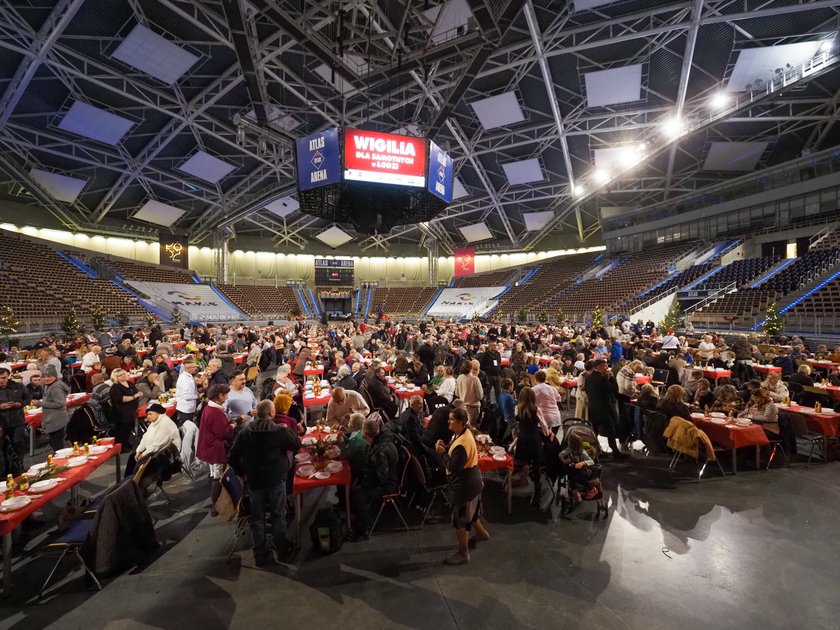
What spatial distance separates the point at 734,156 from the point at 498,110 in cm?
1593

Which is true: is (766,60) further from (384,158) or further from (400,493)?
(400,493)

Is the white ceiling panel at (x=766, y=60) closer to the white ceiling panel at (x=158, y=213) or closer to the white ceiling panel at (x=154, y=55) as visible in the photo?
the white ceiling panel at (x=154, y=55)

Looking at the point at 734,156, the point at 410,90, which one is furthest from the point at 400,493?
the point at 734,156

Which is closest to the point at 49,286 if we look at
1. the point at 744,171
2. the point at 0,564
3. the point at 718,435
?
the point at 0,564

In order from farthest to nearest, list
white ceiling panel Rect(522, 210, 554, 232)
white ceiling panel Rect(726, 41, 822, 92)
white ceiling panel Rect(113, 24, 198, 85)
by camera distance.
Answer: white ceiling panel Rect(522, 210, 554, 232)
white ceiling panel Rect(726, 41, 822, 92)
white ceiling panel Rect(113, 24, 198, 85)

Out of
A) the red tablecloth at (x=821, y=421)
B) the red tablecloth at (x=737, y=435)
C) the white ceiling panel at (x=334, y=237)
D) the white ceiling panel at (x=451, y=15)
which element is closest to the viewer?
the red tablecloth at (x=737, y=435)

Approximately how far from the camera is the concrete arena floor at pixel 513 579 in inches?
124

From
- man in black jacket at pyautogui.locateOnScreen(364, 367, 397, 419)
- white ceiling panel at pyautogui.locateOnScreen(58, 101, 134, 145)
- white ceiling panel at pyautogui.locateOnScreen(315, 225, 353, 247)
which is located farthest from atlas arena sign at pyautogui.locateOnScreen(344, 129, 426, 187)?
white ceiling panel at pyautogui.locateOnScreen(315, 225, 353, 247)

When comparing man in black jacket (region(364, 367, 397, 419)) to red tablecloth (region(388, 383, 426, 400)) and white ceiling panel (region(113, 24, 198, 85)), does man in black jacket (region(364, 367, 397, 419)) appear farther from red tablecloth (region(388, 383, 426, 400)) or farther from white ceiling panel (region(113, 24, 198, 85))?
white ceiling panel (region(113, 24, 198, 85))

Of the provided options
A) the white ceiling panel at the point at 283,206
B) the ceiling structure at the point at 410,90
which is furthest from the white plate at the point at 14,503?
the white ceiling panel at the point at 283,206

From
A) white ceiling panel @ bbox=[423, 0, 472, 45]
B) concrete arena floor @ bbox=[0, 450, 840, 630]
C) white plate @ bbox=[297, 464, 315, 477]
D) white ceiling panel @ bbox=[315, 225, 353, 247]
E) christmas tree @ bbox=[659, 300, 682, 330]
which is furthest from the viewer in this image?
white ceiling panel @ bbox=[315, 225, 353, 247]

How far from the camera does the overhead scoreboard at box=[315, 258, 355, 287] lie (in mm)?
44750

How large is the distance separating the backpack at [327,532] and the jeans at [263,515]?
0.32 m

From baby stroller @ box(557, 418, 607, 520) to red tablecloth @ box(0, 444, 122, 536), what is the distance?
18.3 feet
